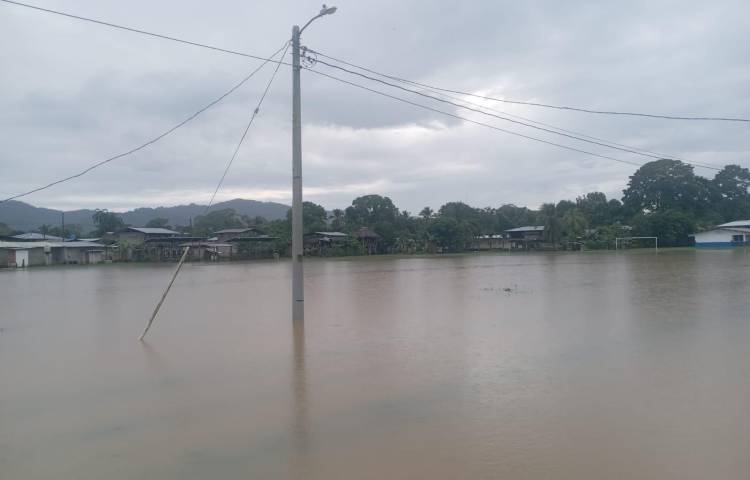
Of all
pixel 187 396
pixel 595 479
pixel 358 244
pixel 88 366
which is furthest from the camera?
pixel 358 244

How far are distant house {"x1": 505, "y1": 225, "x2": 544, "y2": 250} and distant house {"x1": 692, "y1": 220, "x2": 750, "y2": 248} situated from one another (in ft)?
53.4

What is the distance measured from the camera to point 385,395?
6258mm

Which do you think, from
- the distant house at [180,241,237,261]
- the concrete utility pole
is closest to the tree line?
the distant house at [180,241,237,261]

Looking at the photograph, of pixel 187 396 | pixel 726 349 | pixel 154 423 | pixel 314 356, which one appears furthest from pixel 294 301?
pixel 726 349

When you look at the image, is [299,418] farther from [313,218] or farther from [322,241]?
[313,218]

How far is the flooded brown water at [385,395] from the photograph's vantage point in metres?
4.39

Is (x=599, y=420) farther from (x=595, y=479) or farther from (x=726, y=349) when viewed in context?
(x=726, y=349)

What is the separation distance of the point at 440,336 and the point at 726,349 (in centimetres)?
450

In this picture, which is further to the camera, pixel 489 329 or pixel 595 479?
pixel 489 329

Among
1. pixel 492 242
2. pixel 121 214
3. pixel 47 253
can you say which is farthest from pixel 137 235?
pixel 121 214

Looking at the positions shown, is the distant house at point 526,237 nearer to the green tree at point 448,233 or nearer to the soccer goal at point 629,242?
the green tree at point 448,233

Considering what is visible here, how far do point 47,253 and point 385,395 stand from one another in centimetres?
5032

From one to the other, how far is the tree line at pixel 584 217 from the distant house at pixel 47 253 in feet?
30.3

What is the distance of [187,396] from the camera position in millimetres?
6352
